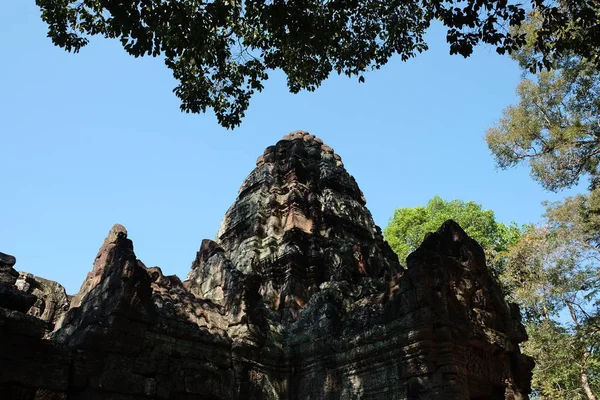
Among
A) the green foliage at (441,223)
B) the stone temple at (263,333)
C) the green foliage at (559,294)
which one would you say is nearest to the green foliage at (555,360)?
the green foliage at (559,294)

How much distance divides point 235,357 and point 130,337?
5.93ft

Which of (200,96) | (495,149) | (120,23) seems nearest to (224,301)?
(200,96)

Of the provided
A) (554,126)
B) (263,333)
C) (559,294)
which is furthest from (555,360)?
(263,333)

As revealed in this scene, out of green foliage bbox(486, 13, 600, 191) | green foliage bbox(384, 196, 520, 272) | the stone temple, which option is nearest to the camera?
the stone temple

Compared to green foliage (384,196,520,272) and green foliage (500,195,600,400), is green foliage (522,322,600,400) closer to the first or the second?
green foliage (500,195,600,400)

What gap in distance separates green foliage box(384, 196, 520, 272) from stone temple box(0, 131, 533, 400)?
53.4ft

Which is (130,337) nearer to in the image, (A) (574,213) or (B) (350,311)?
(B) (350,311)

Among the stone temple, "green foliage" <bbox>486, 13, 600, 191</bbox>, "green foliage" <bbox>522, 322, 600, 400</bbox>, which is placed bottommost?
the stone temple

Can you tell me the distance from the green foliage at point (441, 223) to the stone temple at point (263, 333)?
1628 centimetres

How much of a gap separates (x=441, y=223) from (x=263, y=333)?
62.6 feet

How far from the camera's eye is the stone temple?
563 cm

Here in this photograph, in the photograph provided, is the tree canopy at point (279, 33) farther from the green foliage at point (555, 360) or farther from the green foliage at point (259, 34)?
the green foliage at point (555, 360)

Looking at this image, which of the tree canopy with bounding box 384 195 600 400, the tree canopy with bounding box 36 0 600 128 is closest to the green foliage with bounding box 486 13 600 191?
the tree canopy with bounding box 384 195 600 400

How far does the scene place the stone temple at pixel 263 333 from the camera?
18.5 feet
